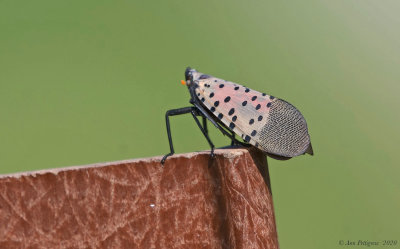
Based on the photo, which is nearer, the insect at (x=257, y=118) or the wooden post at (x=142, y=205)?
the wooden post at (x=142, y=205)

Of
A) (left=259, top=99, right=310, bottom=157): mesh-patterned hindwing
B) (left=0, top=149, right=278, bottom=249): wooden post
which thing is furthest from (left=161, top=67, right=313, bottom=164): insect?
(left=0, top=149, right=278, bottom=249): wooden post

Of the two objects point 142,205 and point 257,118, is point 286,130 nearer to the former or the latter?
point 257,118

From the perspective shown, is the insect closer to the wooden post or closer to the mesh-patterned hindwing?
the mesh-patterned hindwing

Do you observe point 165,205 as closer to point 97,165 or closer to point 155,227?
point 155,227

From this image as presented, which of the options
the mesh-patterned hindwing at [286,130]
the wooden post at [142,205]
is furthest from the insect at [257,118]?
the wooden post at [142,205]

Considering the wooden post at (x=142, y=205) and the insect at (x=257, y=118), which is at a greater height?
the insect at (x=257, y=118)

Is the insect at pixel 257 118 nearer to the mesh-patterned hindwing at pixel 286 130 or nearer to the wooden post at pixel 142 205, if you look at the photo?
the mesh-patterned hindwing at pixel 286 130
